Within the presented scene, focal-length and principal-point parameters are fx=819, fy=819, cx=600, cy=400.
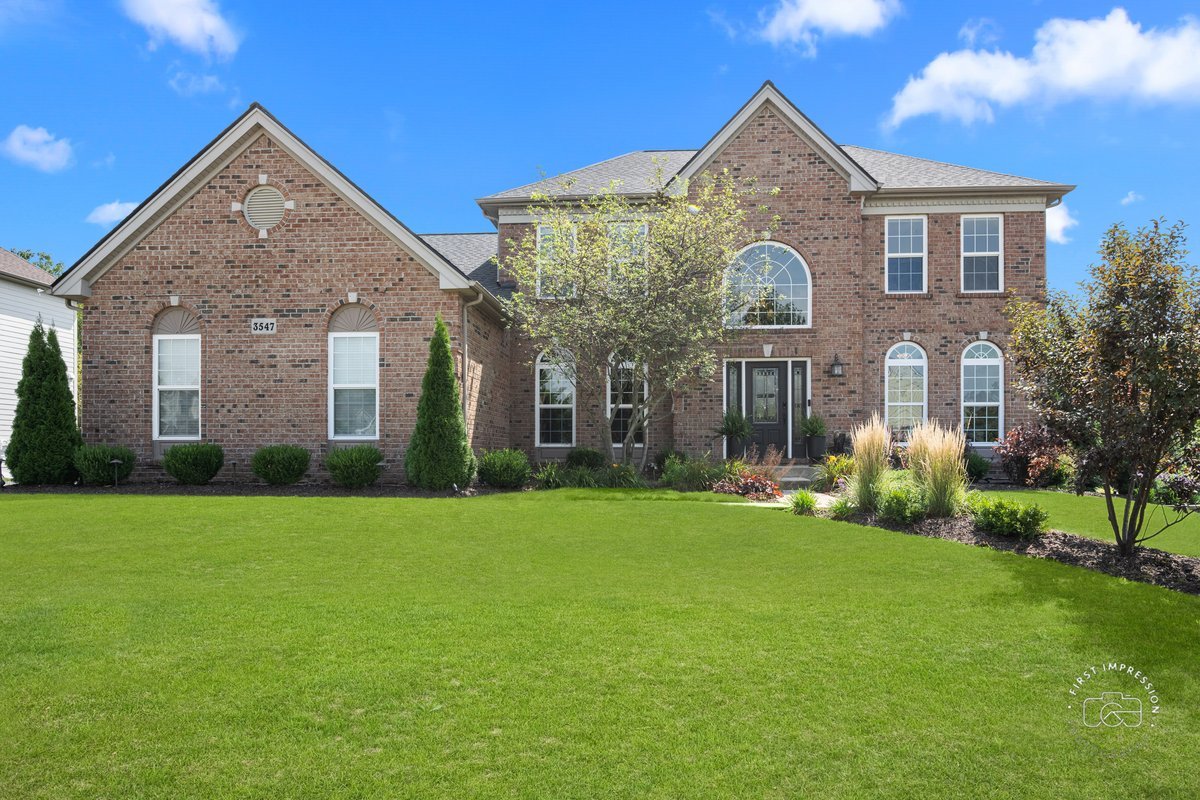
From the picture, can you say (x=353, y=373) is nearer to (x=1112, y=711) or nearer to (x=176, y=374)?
(x=176, y=374)

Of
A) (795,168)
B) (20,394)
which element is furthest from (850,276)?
(20,394)

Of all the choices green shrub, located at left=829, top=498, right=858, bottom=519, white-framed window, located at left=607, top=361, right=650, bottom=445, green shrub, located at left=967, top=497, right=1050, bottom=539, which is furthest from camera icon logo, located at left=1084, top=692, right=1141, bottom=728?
white-framed window, located at left=607, top=361, right=650, bottom=445

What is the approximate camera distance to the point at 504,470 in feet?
47.0

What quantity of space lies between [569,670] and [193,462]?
462 inches

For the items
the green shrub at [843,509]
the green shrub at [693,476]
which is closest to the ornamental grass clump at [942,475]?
the green shrub at [843,509]

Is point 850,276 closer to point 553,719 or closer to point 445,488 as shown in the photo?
point 445,488

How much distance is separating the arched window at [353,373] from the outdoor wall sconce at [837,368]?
32.1 ft

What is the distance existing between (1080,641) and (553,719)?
150 inches

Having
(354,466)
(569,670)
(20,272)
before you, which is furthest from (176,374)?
(569,670)

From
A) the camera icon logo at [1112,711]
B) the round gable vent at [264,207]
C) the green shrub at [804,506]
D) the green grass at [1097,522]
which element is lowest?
the camera icon logo at [1112,711]

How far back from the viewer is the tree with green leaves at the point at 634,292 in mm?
15203

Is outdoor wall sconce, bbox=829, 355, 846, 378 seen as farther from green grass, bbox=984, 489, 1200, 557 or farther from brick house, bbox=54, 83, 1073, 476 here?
green grass, bbox=984, 489, 1200, 557

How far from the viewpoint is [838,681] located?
4.91 m

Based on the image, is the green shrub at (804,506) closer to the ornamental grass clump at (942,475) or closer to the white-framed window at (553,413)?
the ornamental grass clump at (942,475)
